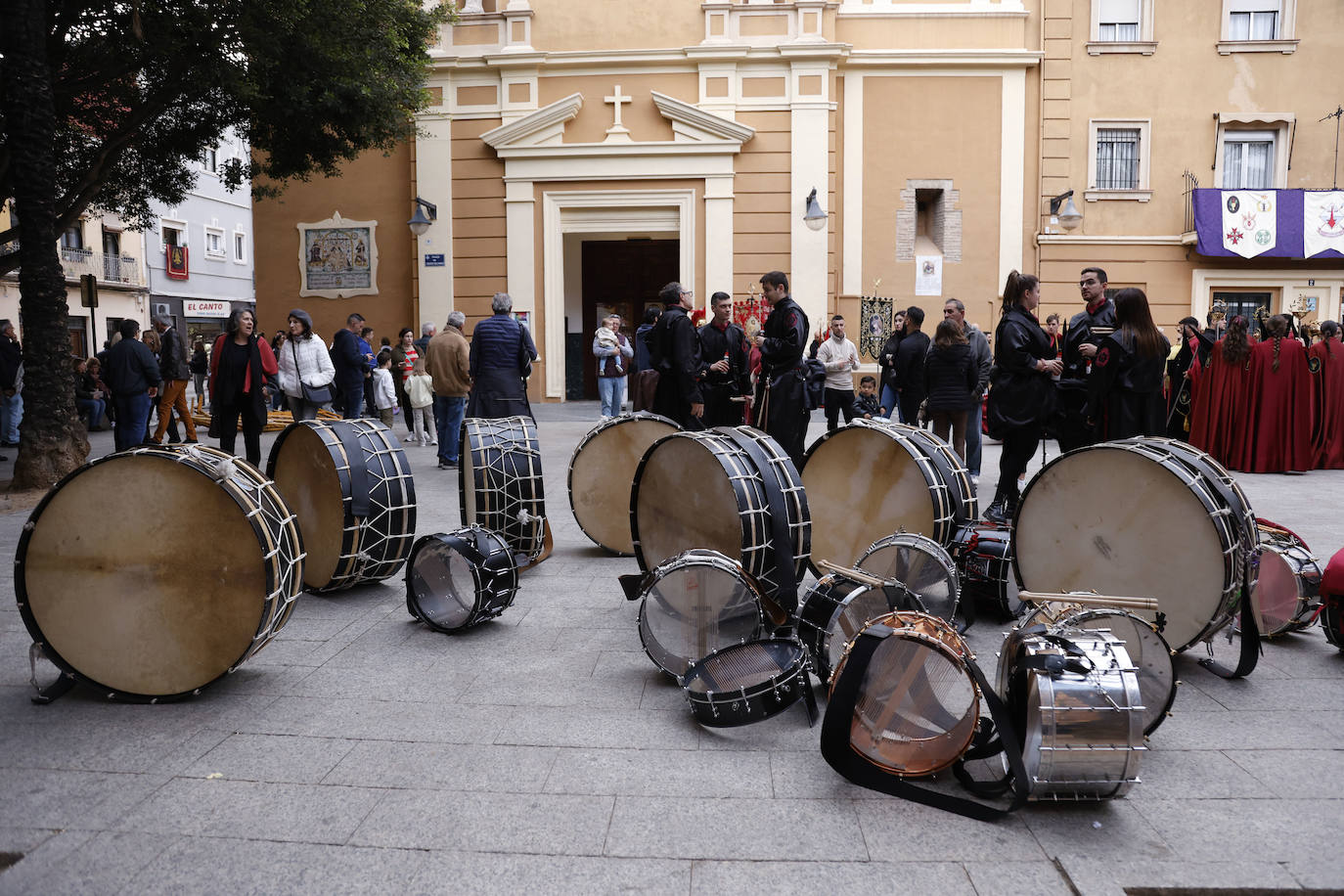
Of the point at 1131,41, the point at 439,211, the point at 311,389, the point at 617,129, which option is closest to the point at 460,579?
the point at 311,389

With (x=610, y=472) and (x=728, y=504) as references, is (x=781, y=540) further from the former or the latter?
(x=610, y=472)

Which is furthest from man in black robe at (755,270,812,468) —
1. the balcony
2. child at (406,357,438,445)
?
Result: the balcony

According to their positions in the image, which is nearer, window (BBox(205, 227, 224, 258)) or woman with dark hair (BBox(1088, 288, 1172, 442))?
woman with dark hair (BBox(1088, 288, 1172, 442))

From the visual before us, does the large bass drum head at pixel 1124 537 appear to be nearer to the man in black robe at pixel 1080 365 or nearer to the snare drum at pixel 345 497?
the man in black robe at pixel 1080 365

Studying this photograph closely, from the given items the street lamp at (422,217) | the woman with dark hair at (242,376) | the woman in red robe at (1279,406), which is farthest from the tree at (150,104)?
the woman in red robe at (1279,406)

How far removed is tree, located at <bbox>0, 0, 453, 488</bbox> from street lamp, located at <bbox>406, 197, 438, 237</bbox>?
3011 millimetres

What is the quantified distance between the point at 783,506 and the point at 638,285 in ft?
60.7

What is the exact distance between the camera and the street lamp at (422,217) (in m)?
18.8

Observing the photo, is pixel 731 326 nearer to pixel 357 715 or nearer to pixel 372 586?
pixel 372 586

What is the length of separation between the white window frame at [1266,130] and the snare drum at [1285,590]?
16765 mm

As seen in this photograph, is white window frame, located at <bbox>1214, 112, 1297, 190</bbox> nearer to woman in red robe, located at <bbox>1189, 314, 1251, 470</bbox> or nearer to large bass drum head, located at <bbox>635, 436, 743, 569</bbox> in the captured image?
woman in red robe, located at <bbox>1189, 314, 1251, 470</bbox>

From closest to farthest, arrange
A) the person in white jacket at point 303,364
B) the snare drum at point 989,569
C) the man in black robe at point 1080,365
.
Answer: the snare drum at point 989,569 < the man in black robe at point 1080,365 < the person in white jacket at point 303,364

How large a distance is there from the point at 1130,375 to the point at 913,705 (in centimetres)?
407

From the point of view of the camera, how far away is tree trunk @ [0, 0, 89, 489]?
30.0 ft
